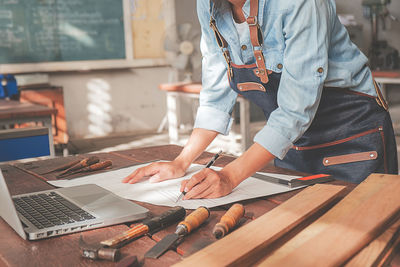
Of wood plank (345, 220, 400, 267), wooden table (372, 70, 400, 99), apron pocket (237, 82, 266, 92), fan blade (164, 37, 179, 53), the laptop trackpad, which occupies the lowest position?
wooden table (372, 70, 400, 99)

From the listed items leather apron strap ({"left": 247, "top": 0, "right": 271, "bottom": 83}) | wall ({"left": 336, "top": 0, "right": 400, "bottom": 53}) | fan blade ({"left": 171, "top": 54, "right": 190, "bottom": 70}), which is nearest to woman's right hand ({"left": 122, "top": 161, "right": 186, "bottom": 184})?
leather apron strap ({"left": 247, "top": 0, "right": 271, "bottom": 83})

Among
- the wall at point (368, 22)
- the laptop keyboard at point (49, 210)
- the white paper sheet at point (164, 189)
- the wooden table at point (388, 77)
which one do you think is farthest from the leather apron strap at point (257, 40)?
the wall at point (368, 22)

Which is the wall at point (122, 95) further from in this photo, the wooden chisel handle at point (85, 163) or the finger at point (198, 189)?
the finger at point (198, 189)

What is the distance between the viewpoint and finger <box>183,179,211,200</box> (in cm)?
103

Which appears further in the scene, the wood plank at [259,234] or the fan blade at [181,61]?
the fan blade at [181,61]

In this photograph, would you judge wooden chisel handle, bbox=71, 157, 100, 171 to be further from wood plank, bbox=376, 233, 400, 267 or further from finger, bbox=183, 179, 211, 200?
wood plank, bbox=376, 233, 400, 267

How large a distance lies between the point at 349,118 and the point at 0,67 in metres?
5.19

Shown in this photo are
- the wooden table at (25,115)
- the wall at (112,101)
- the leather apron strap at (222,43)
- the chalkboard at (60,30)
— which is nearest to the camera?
the leather apron strap at (222,43)

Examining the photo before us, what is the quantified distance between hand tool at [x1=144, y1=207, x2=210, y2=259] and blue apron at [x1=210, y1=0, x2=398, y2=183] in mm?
583

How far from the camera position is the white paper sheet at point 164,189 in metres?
1.01

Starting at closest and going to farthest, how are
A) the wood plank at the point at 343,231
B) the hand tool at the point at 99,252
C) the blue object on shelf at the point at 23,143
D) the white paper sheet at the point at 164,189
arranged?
1. the wood plank at the point at 343,231
2. the hand tool at the point at 99,252
3. the white paper sheet at the point at 164,189
4. the blue object on shelf at the point at 23,143

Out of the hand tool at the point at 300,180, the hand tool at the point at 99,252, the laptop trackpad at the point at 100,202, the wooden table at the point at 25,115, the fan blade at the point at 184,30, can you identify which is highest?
the fan blade at the point at 184,30

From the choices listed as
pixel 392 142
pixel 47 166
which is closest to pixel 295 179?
pixel 392 142

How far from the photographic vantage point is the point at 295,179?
1.10 m
